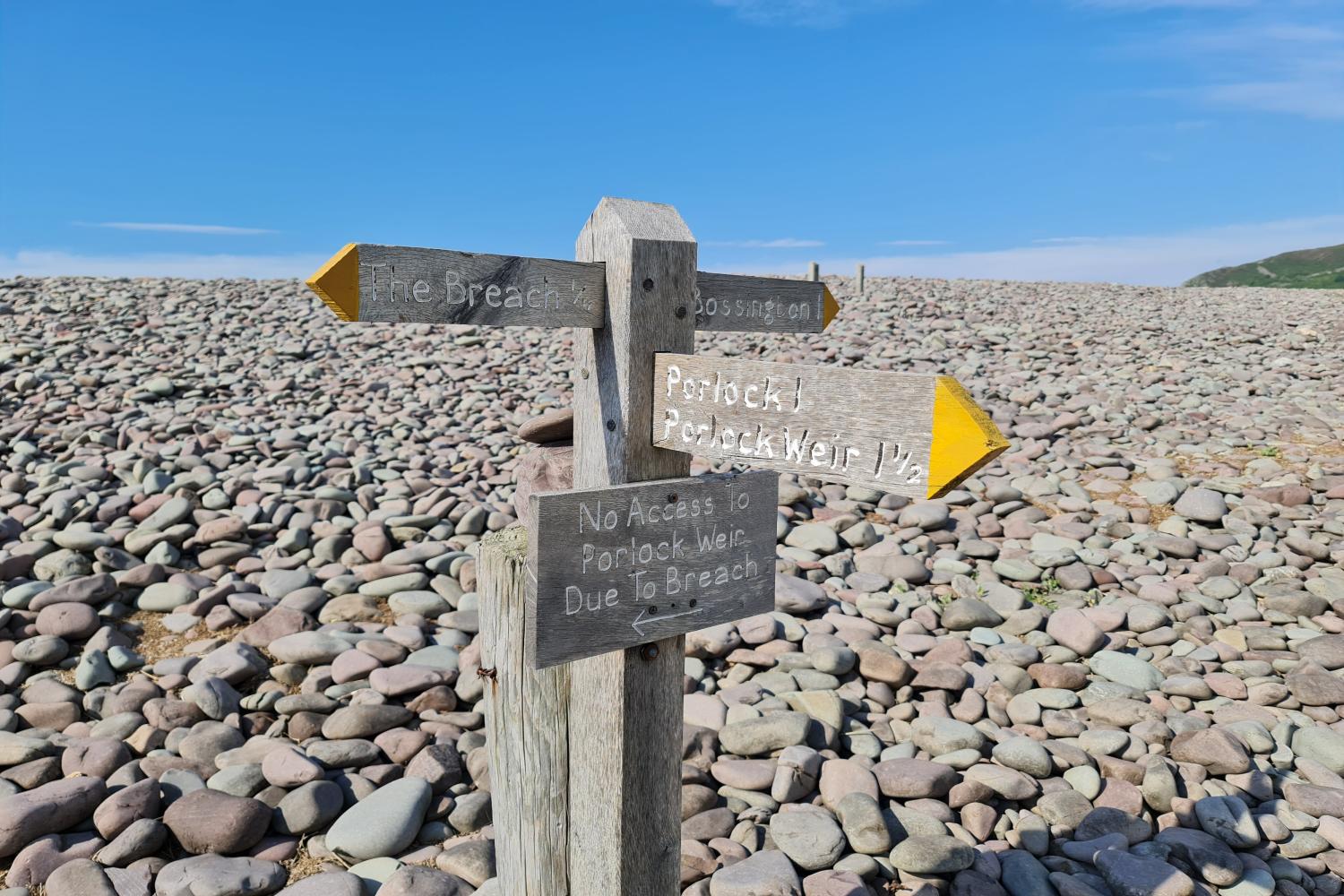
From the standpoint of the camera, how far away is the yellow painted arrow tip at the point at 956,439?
1.66m

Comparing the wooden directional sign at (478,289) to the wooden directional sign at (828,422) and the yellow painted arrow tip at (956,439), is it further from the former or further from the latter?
the yellow painted arrow tip at (956,439)

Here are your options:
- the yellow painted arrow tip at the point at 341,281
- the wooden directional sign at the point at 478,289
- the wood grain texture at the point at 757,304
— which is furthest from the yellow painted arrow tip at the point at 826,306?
the yellow painted arrow tip at the point at 341,281

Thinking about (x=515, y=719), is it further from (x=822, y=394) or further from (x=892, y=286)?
(x=892, y=286)

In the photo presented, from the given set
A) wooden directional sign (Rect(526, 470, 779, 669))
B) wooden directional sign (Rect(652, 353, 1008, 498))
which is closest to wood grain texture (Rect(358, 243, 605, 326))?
wooden directional sign (Rect(652, 353, 1008, 498))

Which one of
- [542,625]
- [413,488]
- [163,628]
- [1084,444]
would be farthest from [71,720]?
[1084,444]

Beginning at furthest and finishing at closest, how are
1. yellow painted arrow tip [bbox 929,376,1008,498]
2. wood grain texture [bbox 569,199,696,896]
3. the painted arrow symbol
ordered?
wood grain texture [bbox 569,199,696,896], the painted arrow symbol, yellow painted arrow tip [bbox 929,376,1008,498]

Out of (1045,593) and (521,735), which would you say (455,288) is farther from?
(1045,593)

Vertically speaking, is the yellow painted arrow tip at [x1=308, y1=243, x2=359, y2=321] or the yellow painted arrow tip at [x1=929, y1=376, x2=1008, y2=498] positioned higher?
the yellow painted arrow tip at [x1=308, y1=243, x2=359, y2=321]

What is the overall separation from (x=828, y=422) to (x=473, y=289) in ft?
2.91

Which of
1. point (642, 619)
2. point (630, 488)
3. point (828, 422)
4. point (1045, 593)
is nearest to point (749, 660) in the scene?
point (1045, 593)

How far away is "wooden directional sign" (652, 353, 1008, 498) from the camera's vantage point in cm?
170

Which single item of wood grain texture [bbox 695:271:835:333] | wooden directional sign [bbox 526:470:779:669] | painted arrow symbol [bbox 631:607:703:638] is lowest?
painted arrow symbol [bbox 631:607:703:638]

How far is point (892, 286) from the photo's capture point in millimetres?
15883

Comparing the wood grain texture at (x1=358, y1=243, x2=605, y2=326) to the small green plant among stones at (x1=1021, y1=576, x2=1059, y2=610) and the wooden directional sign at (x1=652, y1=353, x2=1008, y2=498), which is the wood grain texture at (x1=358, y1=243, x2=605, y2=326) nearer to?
the wooden directional sign at (x1=652, y1=353, x2=1008, y2=498)
